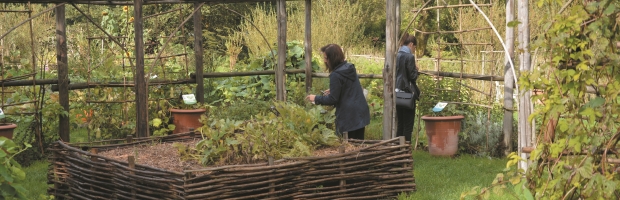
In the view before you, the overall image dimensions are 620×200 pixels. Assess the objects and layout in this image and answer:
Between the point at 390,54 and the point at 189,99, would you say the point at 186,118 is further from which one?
the point at 390,54

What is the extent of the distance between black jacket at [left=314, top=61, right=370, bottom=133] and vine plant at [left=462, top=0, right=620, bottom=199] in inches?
145

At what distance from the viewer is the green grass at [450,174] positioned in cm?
665

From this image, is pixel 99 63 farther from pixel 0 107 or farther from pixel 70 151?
pixel 70 151

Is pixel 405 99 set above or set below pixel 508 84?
below

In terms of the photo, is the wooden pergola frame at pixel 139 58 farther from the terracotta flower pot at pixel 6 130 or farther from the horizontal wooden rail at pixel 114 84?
the terracotta flower pot at pixel 6 130

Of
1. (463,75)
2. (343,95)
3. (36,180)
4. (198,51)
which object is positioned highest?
(198,51)

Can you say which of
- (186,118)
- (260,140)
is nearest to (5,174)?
(260,140)

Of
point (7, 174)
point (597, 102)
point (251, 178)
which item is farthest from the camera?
point (251, 178)

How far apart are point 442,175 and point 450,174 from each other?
0.35 ft

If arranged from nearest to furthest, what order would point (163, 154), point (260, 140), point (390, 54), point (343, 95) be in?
point (260, 140), point (163, 154), point (343, 95), point (390, 54)

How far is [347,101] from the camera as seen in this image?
23.1ft

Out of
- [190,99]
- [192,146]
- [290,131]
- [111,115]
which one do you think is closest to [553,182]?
[290,131]

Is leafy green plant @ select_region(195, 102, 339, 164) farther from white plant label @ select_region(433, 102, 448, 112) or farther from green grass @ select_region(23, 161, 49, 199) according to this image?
white plant label @ select_region(433, 102, 448, 112)

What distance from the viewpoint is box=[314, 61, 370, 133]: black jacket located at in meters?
6.98
